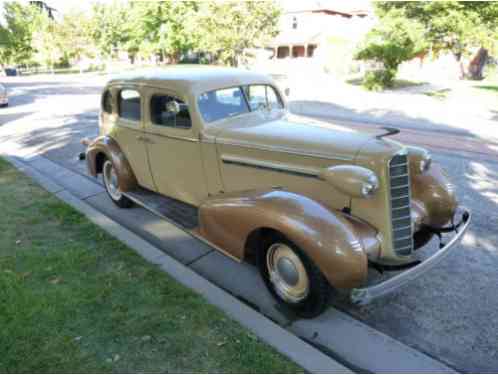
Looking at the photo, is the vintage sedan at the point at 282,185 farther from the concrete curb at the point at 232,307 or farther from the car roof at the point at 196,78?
the concrete curb at the point at 232,307

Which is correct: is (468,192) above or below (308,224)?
below

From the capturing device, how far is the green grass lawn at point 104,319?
8.37 ft

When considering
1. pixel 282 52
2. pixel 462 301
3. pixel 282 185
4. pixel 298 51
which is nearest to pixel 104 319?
pixel 282 185

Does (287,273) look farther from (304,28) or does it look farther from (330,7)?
(330,7)

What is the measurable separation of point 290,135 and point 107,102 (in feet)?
10.6

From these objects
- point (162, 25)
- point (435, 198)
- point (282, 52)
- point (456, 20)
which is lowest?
point (435, 198)

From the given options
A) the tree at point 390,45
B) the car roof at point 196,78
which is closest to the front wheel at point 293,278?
the car roof at point 196,78

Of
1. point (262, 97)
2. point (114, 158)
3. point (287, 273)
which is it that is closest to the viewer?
point (287, 273)

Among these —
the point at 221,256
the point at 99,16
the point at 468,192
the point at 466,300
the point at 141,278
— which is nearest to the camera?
the point at 466,300

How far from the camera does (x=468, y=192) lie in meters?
5.59

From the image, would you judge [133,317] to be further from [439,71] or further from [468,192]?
[439,71]

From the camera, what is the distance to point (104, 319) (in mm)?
2982

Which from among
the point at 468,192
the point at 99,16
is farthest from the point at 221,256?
the point at 99,16

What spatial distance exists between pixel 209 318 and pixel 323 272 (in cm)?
97
